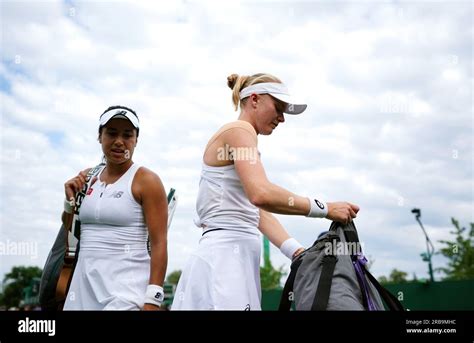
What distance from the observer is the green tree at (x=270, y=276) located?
37.6 metres

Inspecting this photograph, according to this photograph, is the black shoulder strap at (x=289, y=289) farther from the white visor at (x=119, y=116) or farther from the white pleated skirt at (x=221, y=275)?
the white visor at (x=119, y=116)

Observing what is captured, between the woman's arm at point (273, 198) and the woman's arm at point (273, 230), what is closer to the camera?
the woman's arm at point (273, 198)

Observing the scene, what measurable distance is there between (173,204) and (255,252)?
813 mm

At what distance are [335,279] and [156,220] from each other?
1.09m

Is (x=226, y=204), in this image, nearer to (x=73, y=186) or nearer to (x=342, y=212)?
(x=342, y=212)

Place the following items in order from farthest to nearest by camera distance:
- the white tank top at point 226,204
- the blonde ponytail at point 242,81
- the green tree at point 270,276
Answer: the green tree at point 270,276
the blonde ponytail at point 242,81
the white tank top at point 226,204

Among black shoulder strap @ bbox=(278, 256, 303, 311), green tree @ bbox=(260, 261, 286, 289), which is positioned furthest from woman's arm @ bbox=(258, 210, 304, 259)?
green tree @ bbox=(260, 261, 286, 289)

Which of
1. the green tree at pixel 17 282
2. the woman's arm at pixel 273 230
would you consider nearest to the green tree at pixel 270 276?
the woman's arm at pixel 273 230

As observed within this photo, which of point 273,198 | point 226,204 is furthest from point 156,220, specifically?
point 273,198

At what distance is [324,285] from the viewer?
2.96 m

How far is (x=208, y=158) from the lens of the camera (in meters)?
3.55

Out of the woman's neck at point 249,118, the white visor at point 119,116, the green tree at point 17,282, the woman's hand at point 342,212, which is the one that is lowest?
the woman's hand at point 342,212

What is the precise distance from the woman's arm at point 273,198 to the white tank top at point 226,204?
0.62 ft
